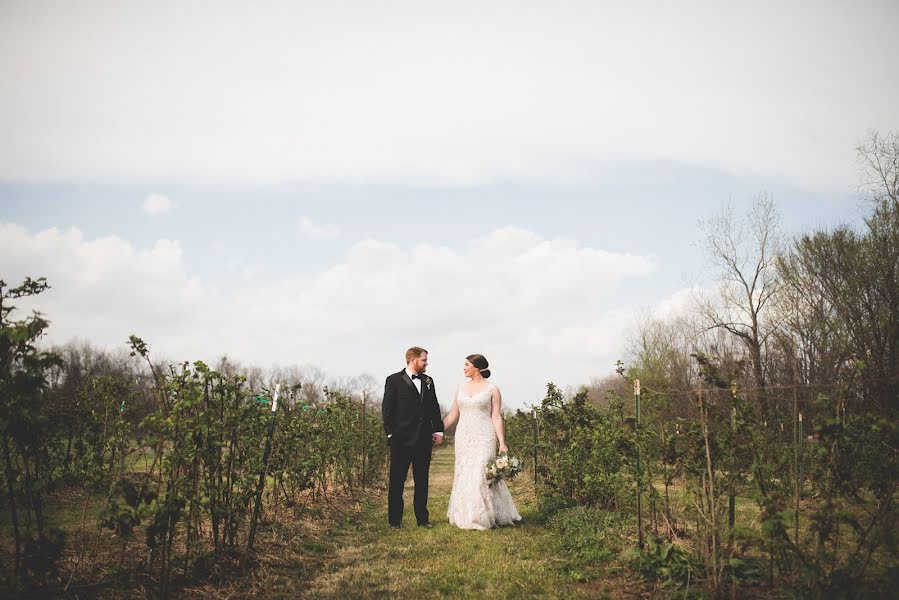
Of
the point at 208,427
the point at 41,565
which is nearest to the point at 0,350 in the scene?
the point at 41,565

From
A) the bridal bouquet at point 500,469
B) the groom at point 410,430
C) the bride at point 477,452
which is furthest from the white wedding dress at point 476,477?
the groom at point 410,430

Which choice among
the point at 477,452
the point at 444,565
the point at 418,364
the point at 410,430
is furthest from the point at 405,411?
the point at 444,565

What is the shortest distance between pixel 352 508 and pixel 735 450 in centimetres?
690

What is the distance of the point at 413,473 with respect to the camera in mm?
7234

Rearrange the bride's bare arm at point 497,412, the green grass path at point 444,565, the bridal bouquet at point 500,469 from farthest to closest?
the bride's bare arm at point 497,412
the bridal bouquet at point 500,469
the green grass path at point 444,565

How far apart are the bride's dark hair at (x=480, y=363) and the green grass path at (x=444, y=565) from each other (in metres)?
2.11

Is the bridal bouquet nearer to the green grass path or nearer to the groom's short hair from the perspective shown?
the green grass path

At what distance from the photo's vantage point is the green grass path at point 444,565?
15.2 feet

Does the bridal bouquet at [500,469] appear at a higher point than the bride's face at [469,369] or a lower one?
lower

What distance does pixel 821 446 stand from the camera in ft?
12.1

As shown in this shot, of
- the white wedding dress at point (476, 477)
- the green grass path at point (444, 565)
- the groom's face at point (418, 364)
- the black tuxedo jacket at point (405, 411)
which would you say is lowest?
the green grass path at point (444, 565)

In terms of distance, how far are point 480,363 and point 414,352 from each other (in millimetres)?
1009

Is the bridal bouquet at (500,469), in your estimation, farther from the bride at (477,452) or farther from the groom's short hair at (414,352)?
the groom's short hair at (414,352)

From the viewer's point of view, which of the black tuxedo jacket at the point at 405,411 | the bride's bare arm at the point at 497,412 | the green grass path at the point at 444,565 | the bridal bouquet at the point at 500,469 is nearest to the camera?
the green grass path at the point at 444,565
